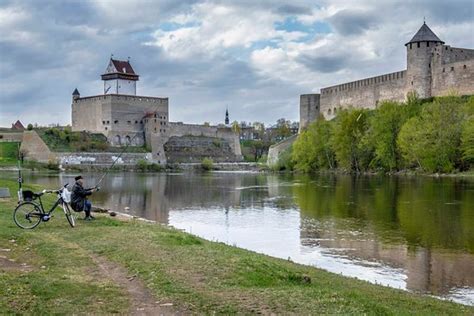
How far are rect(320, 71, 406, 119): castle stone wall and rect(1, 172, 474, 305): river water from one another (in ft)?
100

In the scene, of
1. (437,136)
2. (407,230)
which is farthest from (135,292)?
(437,136)

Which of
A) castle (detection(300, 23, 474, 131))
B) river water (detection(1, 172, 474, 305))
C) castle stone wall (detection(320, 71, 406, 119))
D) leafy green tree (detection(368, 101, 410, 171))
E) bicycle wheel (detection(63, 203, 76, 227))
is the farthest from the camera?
castle stone wall (detection(320, 71, 406, 119))

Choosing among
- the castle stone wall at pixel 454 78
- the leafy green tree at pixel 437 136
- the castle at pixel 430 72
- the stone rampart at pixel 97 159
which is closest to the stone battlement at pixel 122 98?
the stone rampart at pixel 97 159

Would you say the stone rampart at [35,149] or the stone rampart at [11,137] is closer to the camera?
the stone rampart at [35,149]

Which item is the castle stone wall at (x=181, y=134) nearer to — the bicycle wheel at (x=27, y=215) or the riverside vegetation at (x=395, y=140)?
the riverside vegetation at (x=395, y=140)

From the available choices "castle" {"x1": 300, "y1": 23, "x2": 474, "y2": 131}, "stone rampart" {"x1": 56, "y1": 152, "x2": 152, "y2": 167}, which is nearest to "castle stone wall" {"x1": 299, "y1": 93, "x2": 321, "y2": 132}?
"castle" {"x1": 300, "y1": 23, "x2": 474, "y2": 131}

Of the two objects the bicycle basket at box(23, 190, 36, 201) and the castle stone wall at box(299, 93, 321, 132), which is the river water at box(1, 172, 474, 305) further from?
the castle stone wall at box(299, 93, 321, 132)

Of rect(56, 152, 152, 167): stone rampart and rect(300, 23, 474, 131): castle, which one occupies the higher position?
rect(300, 23, 474, 131): castle

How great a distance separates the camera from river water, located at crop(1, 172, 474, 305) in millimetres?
10844

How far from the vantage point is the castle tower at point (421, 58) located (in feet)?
174

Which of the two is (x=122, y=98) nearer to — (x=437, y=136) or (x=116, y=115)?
(x=116, y=115)

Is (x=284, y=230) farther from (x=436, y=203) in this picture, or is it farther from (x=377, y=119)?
(x=377, y=119)

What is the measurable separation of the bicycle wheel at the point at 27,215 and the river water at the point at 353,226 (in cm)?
466

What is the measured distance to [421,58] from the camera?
53469 mm
